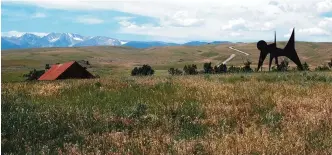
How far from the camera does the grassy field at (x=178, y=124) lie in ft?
24.0

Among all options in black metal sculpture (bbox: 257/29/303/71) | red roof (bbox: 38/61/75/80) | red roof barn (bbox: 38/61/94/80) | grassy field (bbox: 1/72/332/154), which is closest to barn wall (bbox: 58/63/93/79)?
red roof barn (bbox: 38/61/94/80)

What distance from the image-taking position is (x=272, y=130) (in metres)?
8.66

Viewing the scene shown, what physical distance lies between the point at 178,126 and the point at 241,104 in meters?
3.04

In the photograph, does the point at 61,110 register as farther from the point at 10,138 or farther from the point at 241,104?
the point at 241,104

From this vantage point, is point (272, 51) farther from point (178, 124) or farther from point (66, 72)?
point (178, 124)

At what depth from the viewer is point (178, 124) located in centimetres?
940

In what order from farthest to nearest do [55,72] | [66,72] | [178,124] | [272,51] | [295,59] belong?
[295,59]
[272,51]
[55,72]
[66,72]
[178,124]

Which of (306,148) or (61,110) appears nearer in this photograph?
(306,148)

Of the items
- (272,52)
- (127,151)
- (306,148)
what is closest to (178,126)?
(127,151)

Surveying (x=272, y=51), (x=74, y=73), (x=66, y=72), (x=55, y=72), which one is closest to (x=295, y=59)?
(x=272, y=51)

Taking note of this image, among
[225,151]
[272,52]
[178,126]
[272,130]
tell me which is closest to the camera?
[225,151]

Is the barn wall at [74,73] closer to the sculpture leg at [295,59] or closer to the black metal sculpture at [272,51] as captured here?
the black metal sculpture at [272,51]

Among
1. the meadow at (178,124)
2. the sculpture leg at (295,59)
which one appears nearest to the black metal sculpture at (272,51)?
the sculpture leg at (295,59)

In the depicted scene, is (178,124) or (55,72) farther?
(55,72)
